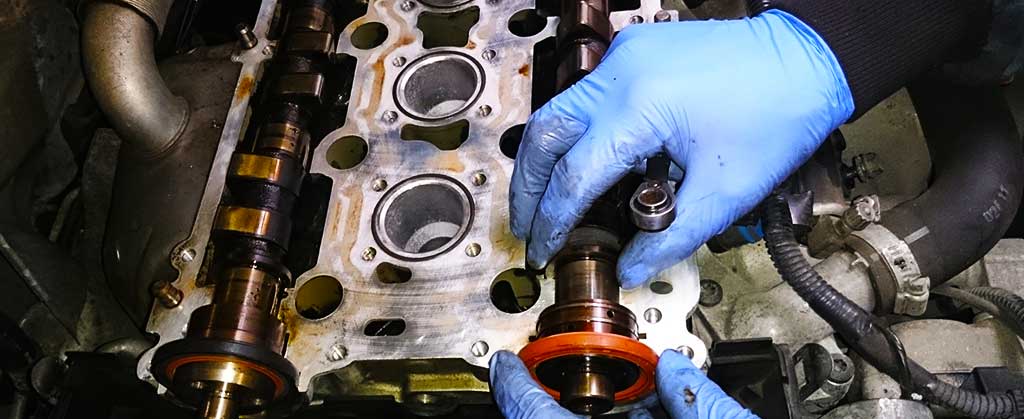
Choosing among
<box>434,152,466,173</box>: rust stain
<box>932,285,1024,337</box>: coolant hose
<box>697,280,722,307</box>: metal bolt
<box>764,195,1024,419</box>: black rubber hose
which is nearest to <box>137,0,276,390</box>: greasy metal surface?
<box>434,152,466,173</box>: rust stain

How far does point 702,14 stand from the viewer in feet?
8.16

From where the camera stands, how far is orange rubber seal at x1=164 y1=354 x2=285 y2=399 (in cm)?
161

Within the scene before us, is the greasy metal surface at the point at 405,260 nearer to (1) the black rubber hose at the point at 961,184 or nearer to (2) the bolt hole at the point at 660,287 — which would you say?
(2) the bolt hole at the point at 660,287

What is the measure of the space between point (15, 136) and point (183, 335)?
69cm

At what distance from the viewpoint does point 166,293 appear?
1.79m

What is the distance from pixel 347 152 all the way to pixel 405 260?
395mm

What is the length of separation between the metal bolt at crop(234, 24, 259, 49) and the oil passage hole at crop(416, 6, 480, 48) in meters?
0.41

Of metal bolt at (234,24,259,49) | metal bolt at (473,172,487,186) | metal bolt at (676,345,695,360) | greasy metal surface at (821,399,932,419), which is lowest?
greasy metal surface at (821,399,932,419)

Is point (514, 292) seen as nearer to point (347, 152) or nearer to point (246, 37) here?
point (347, 152)

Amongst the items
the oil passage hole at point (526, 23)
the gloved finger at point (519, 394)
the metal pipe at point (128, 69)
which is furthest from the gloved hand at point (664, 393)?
the metal pipe at point (128, 69)

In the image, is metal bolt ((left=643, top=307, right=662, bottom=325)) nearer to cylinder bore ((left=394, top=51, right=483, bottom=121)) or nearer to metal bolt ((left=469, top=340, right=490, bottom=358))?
metal bolt ((left=469, top=340, right=490, bottom=358))

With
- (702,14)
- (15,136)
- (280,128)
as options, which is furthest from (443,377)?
(702,14)

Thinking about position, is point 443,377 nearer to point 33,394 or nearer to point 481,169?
point 481,169

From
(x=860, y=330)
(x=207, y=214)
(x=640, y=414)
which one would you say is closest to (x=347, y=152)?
(x=207, y=214)
